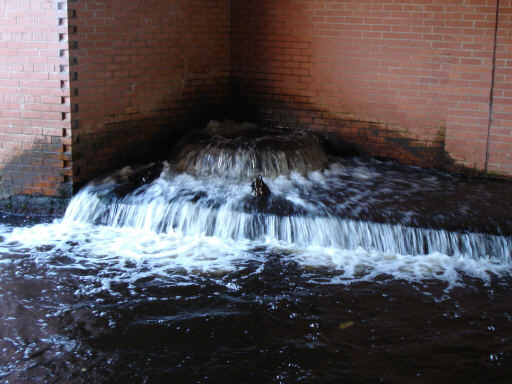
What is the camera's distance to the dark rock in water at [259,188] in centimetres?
733

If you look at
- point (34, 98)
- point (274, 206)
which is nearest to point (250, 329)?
point (274, 206)

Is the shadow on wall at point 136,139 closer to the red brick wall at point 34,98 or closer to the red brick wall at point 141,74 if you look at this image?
the red brick wall at point 141,74

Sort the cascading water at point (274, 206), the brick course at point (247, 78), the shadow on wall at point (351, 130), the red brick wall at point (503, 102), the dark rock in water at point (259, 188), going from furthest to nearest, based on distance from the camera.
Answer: the shadow on wall at point (351, 130)
the red brick wall at point (503, 102)
the brick course at point (247, 78)
the dark rock in water at point (259, 188)
the cascading water at point (274, 206)

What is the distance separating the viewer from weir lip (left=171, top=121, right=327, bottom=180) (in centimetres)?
812

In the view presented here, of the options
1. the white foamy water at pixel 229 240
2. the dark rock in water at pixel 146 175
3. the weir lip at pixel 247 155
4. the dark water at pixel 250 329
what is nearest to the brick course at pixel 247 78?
the dark rock in water at pixel 146 175

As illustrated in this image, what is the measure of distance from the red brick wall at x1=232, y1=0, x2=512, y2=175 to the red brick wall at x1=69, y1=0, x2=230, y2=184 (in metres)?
0.51

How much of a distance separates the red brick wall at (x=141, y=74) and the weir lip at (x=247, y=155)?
1.87 ft

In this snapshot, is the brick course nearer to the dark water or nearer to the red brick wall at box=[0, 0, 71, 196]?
the red brick wall at box=[0, 0, 71, 196]

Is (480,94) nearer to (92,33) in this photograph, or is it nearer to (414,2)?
(414,2)

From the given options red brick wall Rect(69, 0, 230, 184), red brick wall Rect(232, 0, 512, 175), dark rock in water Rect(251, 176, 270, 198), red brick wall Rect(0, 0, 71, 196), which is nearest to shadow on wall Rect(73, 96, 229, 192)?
red brick wall Rect(69, 0, 230, 184)

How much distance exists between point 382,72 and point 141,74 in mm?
3101

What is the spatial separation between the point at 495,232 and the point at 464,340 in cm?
199

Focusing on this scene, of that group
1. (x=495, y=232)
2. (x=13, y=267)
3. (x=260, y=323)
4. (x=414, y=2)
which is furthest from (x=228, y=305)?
(x=414, y=2)

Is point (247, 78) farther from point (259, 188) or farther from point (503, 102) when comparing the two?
point (503, 102)
